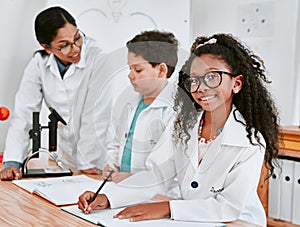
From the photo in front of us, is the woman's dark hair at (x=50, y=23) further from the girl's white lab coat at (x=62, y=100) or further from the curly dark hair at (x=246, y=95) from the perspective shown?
the curly dark hair at (x=246, y=95)

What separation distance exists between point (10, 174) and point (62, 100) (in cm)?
44

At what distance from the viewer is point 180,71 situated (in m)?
1.49

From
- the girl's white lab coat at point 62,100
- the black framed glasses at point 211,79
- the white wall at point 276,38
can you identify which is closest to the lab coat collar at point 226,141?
the black framed glasses at point 211,79

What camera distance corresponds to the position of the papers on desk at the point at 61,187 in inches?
57.4

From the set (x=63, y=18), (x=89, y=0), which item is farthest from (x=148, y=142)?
(x=89, y=0)

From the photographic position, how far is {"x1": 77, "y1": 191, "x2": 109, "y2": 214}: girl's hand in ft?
4.27

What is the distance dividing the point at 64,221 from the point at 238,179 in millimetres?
461

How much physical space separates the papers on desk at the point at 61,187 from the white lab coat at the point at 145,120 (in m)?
0.18

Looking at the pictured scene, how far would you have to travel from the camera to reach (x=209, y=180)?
1.35 meters

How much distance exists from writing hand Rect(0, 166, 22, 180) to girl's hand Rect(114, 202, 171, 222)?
2.20 feet

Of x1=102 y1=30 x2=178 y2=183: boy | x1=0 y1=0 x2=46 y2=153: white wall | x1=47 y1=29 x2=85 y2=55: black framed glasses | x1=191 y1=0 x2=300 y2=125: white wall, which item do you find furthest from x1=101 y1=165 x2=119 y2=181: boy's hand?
x1=191 y1=0 x2=300 y2=125: white wall

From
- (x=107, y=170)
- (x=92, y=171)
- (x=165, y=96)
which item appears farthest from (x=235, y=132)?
(x=92, y=171)

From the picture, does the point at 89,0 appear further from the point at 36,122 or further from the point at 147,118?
the point at 147,118

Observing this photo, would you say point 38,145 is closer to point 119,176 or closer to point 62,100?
point 62,100
